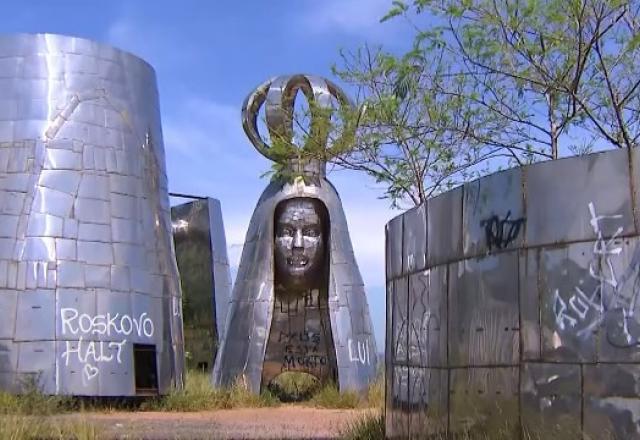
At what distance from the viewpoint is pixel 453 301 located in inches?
297

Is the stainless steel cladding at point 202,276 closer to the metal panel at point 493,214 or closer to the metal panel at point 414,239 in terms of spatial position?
the metal panel at point 414,239

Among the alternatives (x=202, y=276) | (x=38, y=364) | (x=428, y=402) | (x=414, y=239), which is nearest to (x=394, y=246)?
(x=414, y=239)

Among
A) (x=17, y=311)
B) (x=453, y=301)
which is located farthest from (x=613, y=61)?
(x=17, y=311)

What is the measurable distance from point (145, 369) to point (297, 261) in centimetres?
371

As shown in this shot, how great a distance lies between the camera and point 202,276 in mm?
29344

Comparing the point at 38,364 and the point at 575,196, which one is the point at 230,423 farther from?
the point at 575,196

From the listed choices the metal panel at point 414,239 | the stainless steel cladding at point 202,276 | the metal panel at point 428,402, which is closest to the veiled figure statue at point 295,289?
the stainless steel cladding at point 202,276

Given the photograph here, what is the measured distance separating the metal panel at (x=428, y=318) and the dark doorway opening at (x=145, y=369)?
9.69 meters

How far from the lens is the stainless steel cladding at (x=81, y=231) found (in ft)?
53.2

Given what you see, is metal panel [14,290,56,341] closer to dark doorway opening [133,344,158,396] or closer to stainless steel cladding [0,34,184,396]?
stainless steel cladding [0,34,184,396]

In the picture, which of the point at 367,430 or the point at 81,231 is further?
the point at 81,231

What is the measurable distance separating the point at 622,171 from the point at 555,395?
1.48 metres

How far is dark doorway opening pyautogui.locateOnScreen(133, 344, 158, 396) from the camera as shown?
17.5 meters

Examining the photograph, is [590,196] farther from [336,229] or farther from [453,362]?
[336,229]
